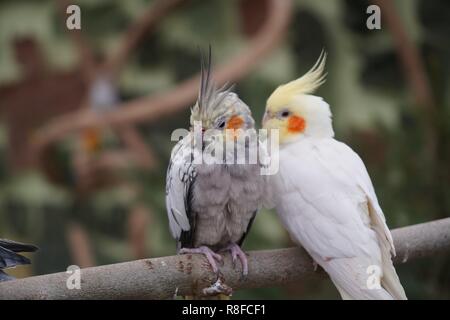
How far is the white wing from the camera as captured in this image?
1.04m

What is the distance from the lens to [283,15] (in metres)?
2.09

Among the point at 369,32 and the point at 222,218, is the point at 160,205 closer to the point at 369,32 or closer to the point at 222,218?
the point at 222,218

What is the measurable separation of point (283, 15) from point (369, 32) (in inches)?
21.6

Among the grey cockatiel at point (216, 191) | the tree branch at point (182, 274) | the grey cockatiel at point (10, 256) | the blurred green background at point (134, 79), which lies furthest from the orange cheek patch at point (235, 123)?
the blurred green background at point (134, 79)

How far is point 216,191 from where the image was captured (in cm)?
113

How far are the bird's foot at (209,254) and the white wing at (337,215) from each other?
130 millimetres

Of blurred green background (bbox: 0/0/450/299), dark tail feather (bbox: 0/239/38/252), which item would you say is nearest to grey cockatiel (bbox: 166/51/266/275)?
dark tail feather (bbox: 0/239/38/252)

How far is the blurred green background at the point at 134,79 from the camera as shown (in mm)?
2383

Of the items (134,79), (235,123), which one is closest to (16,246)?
(235,123)

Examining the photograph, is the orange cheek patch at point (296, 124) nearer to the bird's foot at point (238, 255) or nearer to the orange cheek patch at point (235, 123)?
the orange cheek patch at point (235, 123)

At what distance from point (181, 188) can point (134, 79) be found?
159cm

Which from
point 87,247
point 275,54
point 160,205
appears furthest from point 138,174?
point 275,54

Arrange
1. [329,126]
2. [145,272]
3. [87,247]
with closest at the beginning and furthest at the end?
1. [145,272]
2. [329,126]
3. [87,247]

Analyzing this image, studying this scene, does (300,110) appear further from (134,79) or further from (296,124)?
(134,79)
